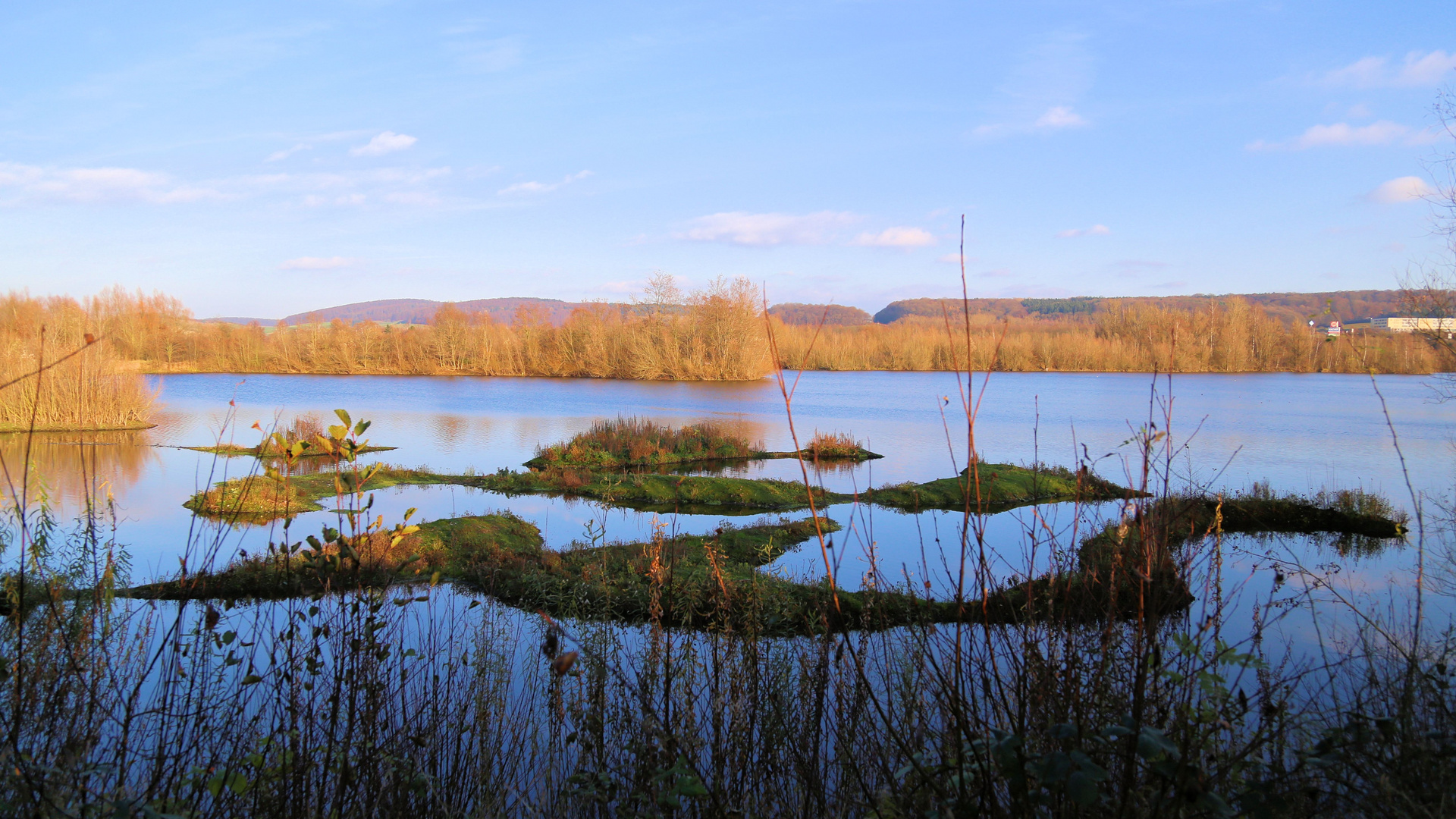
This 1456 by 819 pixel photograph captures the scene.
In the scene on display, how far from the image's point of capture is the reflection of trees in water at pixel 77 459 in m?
16.7

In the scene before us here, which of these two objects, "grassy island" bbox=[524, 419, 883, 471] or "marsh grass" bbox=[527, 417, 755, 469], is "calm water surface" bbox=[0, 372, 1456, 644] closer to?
"grassy island" bbox=[524, 419, 883, 471]

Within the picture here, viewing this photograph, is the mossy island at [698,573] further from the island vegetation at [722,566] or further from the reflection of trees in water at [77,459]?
the reflection of trees in water at [77,459]

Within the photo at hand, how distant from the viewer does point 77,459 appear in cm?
2041

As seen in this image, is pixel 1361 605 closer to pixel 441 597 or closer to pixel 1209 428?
pixel 441 597

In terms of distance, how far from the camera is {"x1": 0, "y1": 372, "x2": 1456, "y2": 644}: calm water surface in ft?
38.8

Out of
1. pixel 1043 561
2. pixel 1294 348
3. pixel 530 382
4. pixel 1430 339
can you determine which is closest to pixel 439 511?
pixel 1043 561

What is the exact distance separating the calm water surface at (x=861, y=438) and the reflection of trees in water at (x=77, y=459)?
113 millimetres

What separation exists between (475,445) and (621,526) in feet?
42.9

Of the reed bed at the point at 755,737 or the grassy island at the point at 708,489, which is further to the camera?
the grassy island at the point at 708,489

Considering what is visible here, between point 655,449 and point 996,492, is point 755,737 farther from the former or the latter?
point 655,449

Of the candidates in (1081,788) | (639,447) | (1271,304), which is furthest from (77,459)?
(1271,304)

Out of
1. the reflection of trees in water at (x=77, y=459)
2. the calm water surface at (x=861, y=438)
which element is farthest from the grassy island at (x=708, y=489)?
the reflection of trees in water at (x=77, y=459)

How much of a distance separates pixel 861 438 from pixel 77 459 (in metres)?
22.1

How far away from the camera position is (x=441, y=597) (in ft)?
32.5
